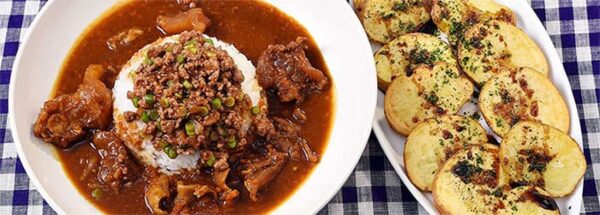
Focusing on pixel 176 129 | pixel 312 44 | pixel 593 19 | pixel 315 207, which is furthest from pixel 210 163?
pixel 593 19

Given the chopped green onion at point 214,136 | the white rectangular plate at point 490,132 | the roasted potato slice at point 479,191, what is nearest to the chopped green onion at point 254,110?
the chopped green onion at point 214,136

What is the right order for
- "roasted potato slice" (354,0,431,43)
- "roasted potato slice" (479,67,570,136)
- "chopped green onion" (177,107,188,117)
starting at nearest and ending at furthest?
"chopped green onion" (177,107,188,117) → "roasted potato slice" (479,67,570,136) → "roasted potato slice" (354,0,431,43)

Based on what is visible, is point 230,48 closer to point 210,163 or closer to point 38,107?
point 210,163

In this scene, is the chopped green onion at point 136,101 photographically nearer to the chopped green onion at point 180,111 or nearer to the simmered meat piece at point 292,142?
the chopped green onion at point 180,111

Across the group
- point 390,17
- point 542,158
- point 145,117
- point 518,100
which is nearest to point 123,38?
point 145,117

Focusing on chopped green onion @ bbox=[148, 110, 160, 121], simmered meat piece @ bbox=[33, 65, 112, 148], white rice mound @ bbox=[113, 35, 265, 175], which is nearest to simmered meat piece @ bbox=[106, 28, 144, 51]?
white rice mound @ bbox=[113, 35, 265, 175]

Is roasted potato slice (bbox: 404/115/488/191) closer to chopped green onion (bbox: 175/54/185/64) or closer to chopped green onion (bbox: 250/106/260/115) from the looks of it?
chopped green onion (bbox: 250/106/260/115)
